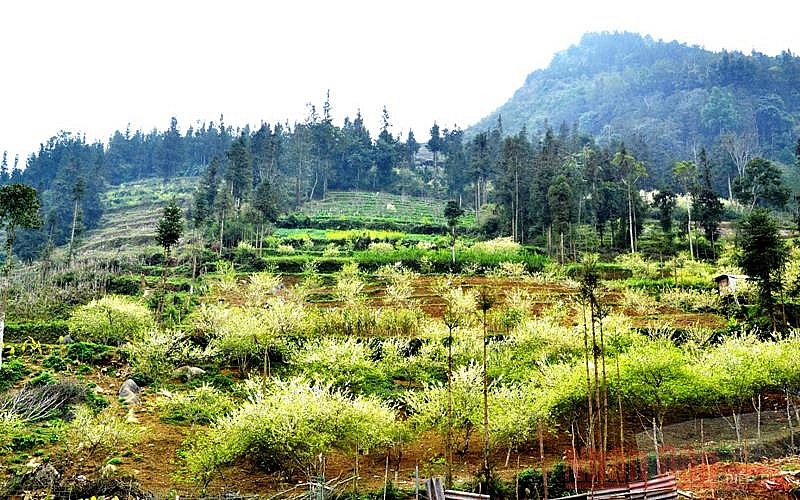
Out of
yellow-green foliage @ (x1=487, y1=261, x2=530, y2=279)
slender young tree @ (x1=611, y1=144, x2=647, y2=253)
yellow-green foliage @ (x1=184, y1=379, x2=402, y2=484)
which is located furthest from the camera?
slender young tree @ (x1=611, y1=144, x2=647, y2=253)

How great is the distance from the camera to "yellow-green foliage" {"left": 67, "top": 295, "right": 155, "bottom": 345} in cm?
4441

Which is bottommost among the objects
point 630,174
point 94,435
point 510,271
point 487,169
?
point 94,435

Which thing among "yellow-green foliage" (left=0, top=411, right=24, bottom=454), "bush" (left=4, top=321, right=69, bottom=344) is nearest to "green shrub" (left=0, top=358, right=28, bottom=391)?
"yellow-green foliage" (left=0, top=411, right=24, bottom=454)

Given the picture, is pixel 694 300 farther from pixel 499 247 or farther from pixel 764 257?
pixel 499 247

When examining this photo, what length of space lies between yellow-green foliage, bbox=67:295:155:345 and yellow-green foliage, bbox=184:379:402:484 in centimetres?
2060

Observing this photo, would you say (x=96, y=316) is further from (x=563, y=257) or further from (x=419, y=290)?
(x=563, y=257)

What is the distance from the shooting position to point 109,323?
4459cm

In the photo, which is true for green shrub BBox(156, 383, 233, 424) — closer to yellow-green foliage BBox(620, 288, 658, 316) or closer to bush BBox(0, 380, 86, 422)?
bush BBox(0, 380, 86, 422)

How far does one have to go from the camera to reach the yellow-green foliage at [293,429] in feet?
82.2

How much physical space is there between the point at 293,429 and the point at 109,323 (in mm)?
25760

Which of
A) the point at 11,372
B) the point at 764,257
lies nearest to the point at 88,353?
the point at 11,372

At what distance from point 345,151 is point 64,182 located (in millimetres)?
54116

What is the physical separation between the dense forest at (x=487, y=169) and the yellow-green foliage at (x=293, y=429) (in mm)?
46198

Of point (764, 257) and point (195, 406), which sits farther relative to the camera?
point (764, 257)
